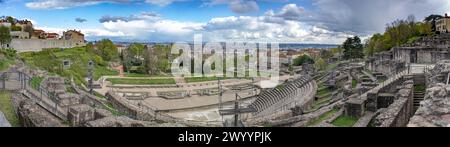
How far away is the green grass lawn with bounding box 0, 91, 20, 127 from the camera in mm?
12816

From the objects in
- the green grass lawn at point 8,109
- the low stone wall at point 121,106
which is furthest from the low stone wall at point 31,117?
the low stone wall at point 121,106

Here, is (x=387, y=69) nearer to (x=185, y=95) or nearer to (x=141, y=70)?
(x=185, y=95)

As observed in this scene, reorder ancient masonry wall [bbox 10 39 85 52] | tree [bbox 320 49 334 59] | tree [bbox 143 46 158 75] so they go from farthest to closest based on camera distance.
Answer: tree [bbox 320 49 334 59] < tree [bbox 143 46 158 75] < ancient masonry wall [bbox 10 39 85 52]

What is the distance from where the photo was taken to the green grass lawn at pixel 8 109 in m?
12.8

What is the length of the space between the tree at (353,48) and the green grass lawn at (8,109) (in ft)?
171

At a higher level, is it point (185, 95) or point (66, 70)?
point (66, 70)

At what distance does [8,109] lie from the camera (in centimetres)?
1461

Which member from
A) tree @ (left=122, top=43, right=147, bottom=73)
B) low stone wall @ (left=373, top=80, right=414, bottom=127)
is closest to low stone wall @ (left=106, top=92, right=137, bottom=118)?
low stone wall @ (left=373, top=80, right=414, bottom=127)

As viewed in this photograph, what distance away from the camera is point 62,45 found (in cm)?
7338

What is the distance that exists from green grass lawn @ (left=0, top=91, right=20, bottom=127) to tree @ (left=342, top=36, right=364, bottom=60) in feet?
171

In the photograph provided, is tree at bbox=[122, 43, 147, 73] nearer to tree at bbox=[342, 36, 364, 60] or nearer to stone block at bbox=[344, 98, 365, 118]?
tree at bbox=[342, 36, 364, 60]

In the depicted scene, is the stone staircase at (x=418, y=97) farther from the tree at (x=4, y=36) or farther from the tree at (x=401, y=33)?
the tree at (x=4, y=36)
